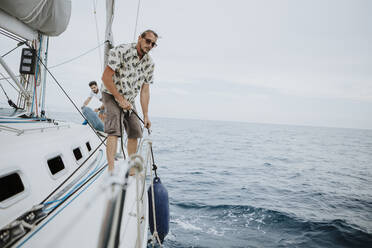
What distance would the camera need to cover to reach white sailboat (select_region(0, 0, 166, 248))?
68 cm

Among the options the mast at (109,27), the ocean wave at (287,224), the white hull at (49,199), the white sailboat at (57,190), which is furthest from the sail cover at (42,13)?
the ocean wave at (287,224)

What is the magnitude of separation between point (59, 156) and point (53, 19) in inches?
112

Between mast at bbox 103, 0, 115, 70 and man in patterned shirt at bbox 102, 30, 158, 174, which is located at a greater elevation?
mast at bbox 103, 0, 115, 70

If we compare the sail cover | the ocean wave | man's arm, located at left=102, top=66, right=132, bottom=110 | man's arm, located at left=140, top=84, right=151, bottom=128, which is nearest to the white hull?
man's arm, located at left=102, top=66, right=132, bottom=110

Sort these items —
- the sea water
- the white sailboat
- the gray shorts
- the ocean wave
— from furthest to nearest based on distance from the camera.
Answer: the ocean wave < the sea water < the gray shorts < the white sailboat

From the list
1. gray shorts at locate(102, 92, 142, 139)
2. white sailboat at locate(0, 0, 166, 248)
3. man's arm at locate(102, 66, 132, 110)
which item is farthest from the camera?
gray shorts at locate(102, 92, 142, 139)

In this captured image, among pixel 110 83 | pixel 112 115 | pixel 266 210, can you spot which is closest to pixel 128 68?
pixel 110 83

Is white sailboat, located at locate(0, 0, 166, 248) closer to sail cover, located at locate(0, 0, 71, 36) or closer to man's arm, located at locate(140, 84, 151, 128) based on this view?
sail cover, located at locate(0, 0, 71, 36)

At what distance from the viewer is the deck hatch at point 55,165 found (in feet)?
7.46

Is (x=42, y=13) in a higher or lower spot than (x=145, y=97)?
higher

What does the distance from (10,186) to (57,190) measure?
39 cm

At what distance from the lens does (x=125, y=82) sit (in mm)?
2252

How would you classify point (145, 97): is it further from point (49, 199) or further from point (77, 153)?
point (49, 199)

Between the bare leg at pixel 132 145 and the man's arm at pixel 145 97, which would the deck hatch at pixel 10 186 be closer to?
the bare leg at pixel 132 145
